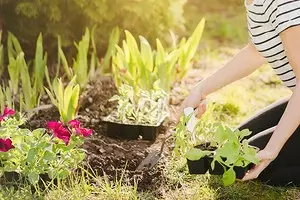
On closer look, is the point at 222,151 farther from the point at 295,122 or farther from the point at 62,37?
the point at 62,37

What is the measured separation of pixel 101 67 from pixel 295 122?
1999mm

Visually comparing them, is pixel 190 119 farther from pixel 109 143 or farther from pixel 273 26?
pixel 109 143

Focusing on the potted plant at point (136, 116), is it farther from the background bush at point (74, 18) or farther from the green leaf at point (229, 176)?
the background bush at point (74, 18)

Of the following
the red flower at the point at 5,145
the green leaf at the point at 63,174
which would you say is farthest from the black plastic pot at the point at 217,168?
the red flower at the point at 5,145

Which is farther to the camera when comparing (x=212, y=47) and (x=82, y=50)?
(x=212, y=47)

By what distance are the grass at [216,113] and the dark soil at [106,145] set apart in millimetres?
62

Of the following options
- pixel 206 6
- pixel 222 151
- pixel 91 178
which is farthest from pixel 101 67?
pixel 206 6

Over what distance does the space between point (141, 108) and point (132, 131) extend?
0.15m

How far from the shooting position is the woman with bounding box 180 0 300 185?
9.16ft

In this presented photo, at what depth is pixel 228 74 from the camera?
10.9ft

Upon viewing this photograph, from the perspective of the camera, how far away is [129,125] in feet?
12.4

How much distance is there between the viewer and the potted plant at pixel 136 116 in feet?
12.4

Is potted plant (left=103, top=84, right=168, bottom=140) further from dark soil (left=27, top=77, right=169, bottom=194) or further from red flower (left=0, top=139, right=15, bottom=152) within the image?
red flower (left=0, top=139, right=15, bottom=152)

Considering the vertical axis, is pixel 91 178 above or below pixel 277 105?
below
